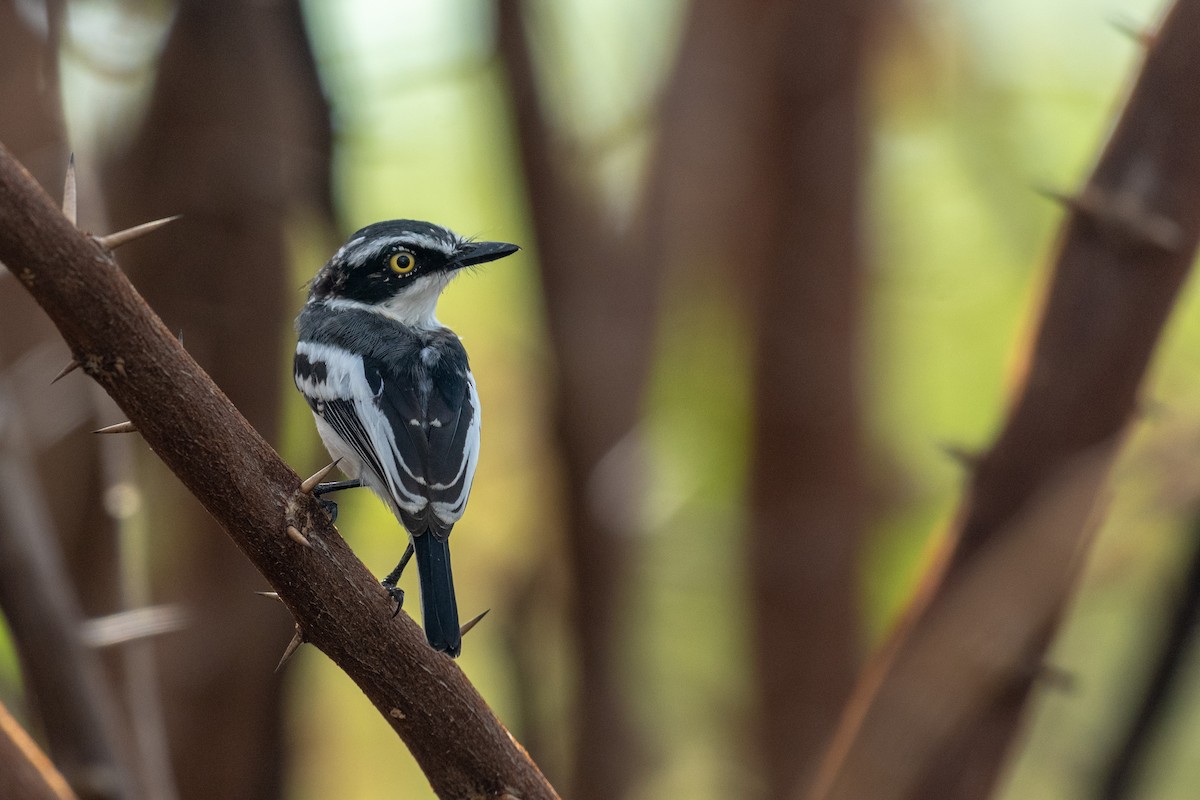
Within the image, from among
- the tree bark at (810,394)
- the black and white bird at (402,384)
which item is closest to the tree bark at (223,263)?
the black and white bird at (402,384)

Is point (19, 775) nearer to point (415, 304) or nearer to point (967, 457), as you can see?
point (415, 304)

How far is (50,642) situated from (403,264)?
1.78 metres

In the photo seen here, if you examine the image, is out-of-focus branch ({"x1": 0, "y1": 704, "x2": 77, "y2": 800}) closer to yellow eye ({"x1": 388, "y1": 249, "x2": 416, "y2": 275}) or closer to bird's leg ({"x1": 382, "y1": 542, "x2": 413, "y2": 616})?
bird's leg ({"x1": 382, "y1": 542, "x2": 413, "y2": 616})

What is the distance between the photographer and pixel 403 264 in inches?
158

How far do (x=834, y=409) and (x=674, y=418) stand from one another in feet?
8.73

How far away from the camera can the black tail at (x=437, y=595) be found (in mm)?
2637

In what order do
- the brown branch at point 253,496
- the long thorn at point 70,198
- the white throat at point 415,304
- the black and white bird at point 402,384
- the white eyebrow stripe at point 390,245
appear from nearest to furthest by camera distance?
the brown branch at point 253,496
the long thorn at point 70,198
the black and white bird at point 402,384
the white eyebrow stripe at point 390,245
the white throat at point 415,304

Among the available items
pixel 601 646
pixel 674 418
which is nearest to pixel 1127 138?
pixel 601 646

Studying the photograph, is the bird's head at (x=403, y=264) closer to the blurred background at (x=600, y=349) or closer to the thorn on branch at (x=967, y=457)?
the blurred background at (x=600, y=349)

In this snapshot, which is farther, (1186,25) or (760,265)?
(760,265)

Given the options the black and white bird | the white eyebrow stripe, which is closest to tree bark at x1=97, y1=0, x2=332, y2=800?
the black and white bird

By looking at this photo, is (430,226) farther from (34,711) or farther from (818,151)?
(818,151)

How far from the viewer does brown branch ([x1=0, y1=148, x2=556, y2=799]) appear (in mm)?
1892

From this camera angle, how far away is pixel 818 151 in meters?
6.70
